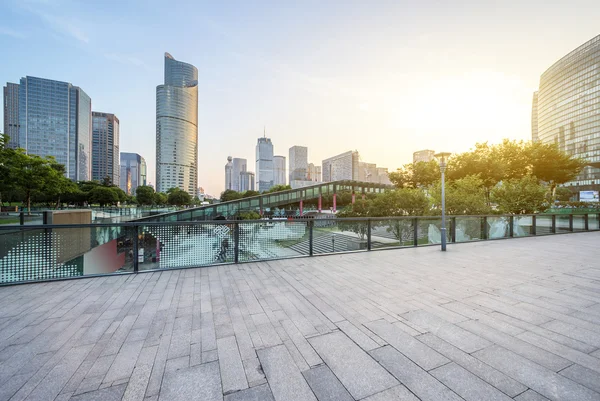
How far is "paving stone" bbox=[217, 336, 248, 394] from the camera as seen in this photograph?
1742 mm

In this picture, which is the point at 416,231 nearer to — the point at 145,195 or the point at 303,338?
the point at 303,338

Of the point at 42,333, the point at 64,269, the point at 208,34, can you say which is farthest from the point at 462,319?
the point at 208,34

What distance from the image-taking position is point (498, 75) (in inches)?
639

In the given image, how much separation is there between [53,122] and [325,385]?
174384 mm

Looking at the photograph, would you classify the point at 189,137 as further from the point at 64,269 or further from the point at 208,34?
the point at 64,269

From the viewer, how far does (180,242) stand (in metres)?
5.40

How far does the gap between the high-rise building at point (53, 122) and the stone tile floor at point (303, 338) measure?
149903 mm

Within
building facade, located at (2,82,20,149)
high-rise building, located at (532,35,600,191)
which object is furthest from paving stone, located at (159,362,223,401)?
building facade, located at (2,82,20,149)

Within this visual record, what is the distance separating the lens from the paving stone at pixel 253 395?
1.59m

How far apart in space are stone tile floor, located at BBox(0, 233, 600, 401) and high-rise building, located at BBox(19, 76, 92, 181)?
150 meters

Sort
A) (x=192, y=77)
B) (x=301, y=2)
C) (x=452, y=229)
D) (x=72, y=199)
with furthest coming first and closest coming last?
(x=192, y=77) < (x=72, y=199) < (x=301, y=2) < (x=452, y=229)

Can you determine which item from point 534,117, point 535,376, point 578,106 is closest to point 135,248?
point 535,376

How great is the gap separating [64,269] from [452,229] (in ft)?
38.6

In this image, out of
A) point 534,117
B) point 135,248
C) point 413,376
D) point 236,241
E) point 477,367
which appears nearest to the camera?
point 413,376
